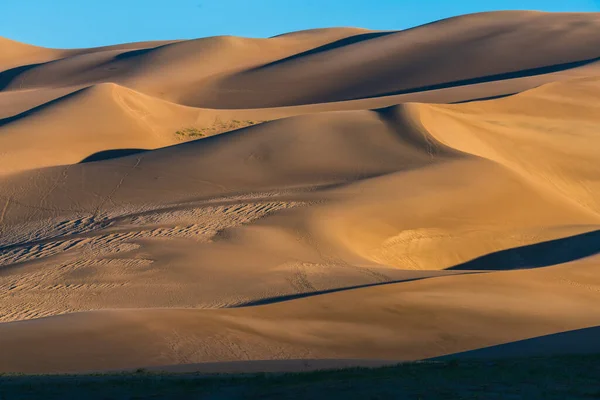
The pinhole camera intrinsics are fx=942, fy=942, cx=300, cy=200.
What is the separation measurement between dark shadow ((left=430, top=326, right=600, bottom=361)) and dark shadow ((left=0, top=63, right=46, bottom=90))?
194ft

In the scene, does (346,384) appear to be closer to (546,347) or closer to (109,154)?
(546,347)

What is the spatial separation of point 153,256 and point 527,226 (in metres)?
9.16

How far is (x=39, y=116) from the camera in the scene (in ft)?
108

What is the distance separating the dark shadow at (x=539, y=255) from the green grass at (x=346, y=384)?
10609mm

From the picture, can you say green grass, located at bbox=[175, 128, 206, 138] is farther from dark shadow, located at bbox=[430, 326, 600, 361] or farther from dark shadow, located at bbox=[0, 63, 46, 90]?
dark shadow, located at bbox=[0, 63, 46, 90]

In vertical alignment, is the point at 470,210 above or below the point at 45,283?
below

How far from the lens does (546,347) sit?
11.2 meters

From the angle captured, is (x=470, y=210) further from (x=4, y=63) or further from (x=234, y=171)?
(x=4, y=63)

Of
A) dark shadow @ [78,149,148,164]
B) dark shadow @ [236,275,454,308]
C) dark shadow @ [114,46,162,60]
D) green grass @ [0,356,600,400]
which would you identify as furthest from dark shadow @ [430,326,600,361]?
dark shadow @ [114,46,162,60]

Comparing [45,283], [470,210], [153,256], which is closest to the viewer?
[45,283]

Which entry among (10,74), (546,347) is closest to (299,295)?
(546,347)

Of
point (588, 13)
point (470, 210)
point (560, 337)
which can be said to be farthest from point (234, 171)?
point (588, 13)

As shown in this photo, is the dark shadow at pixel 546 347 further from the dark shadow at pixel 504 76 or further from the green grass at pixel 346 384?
the dark shadow at pixel 504 76

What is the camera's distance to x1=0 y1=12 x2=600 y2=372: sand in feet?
37.3
